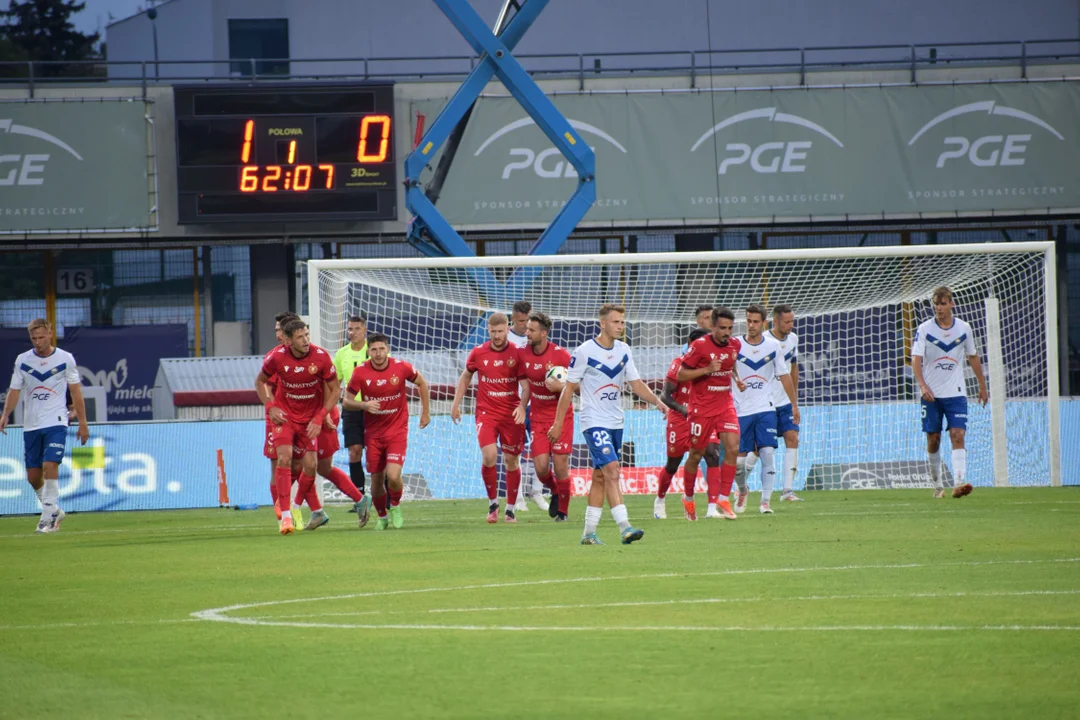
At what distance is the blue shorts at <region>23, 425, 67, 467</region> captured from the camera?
16.3 meters

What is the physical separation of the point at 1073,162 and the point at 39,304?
73.7 feet

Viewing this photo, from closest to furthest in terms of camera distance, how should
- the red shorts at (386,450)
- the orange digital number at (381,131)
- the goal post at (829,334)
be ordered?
the red shorts at (386,450) < the goal post at (829,334) < the orange digital number at (381,131)

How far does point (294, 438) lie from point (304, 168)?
554 inches

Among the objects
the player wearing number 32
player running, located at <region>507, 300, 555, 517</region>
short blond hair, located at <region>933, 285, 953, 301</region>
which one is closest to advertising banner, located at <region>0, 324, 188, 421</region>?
player running, located at <region>507, 300, 555, 517</region>

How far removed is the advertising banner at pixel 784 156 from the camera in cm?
2988

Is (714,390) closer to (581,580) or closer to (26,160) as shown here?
(581,580)

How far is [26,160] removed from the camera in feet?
95.5

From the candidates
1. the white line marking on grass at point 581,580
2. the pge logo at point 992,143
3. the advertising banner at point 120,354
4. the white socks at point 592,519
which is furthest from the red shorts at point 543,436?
the advertising banner at point 120,354

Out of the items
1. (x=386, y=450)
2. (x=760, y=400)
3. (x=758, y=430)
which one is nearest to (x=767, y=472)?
(x=758, y=430)

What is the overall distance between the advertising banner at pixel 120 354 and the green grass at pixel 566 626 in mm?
19285

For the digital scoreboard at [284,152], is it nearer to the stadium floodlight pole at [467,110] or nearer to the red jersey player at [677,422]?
the stadium floodlight pole at [467,110]

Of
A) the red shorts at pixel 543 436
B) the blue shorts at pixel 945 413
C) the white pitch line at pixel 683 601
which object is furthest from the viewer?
the blue shorts at pixel 945 413

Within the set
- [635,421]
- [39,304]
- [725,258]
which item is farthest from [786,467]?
[39,304]

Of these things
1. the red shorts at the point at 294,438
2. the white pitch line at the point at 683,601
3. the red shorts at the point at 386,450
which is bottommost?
the white pitch line at the point at 683,601
